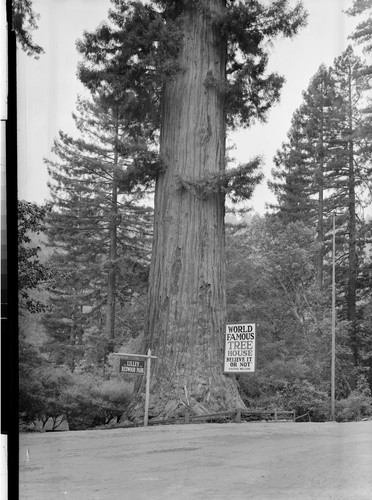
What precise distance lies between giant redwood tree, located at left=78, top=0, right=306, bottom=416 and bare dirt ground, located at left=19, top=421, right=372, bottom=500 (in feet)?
3.23

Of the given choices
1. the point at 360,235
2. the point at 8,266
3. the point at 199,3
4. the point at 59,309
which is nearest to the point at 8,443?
the point at 8,266

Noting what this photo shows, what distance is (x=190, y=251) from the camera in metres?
3.99

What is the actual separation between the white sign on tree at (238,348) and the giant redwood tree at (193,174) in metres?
0.05

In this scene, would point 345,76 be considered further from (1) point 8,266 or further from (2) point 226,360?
(1) point 8,266

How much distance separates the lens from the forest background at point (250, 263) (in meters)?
3.75

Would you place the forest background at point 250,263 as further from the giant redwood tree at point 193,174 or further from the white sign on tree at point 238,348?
the white sign on tree at point 238,348

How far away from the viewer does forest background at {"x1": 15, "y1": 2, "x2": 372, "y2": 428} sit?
148 inches

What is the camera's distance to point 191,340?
154 inches

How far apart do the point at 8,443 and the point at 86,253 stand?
6622 mm

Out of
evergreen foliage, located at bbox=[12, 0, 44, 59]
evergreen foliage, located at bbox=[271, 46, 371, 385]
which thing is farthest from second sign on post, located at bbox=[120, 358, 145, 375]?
evergreen foliage, located at bbox=[12, 0, 44, 59]

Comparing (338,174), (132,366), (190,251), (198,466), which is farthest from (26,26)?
(338,174)

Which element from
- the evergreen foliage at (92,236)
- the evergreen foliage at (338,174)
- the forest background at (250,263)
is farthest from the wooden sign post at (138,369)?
the evergreen foliage at (92,236)

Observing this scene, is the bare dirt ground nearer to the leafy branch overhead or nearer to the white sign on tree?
the white sign on tree

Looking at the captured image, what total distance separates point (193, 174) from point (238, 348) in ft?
3.38
